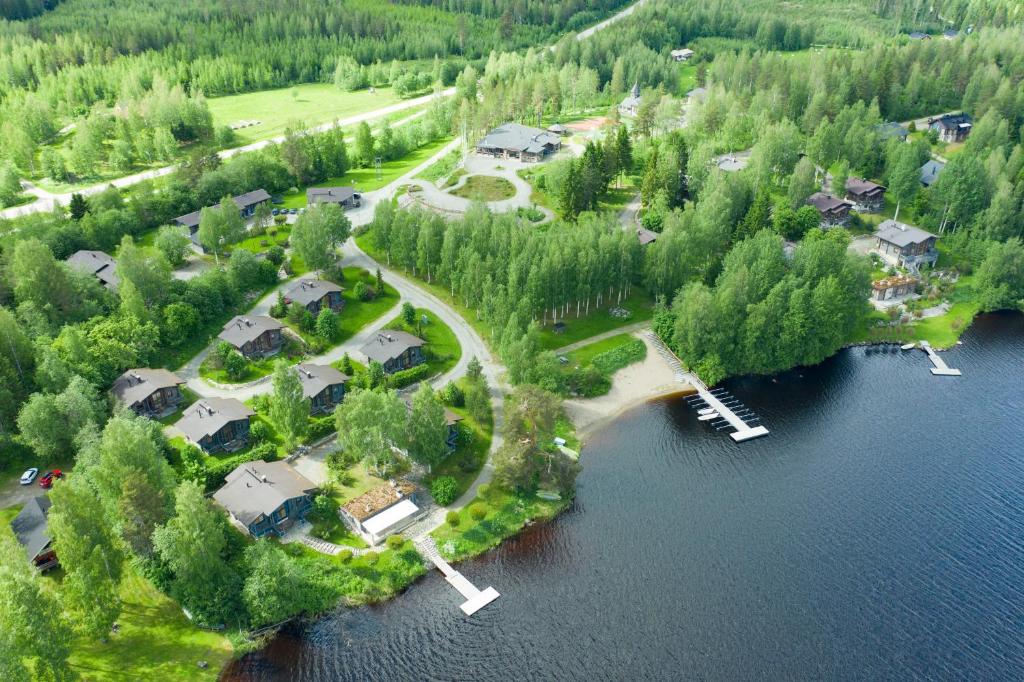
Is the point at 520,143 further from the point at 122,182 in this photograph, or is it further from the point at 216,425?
the point at 216,425

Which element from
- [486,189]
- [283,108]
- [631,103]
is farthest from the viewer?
[283,108]

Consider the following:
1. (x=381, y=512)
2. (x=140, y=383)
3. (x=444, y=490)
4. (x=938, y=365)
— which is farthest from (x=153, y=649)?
(x=938, y=365)

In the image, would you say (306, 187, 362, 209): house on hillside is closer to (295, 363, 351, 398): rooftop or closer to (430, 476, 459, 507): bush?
(295, 363, 351, 398): rooftop

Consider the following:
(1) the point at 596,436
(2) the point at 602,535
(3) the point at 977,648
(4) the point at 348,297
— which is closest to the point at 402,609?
(2) the point at 602,535

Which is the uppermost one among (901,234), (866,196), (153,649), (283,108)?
(283,108)

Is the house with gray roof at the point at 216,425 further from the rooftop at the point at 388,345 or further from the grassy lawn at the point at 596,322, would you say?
the grassy lawn at the point at 596,322

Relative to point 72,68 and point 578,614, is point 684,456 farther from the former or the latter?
point 72,68

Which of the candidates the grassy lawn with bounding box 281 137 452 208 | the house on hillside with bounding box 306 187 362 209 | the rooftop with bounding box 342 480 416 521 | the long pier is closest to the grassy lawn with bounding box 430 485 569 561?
the rooftop with bounding box 342 480 416 521
